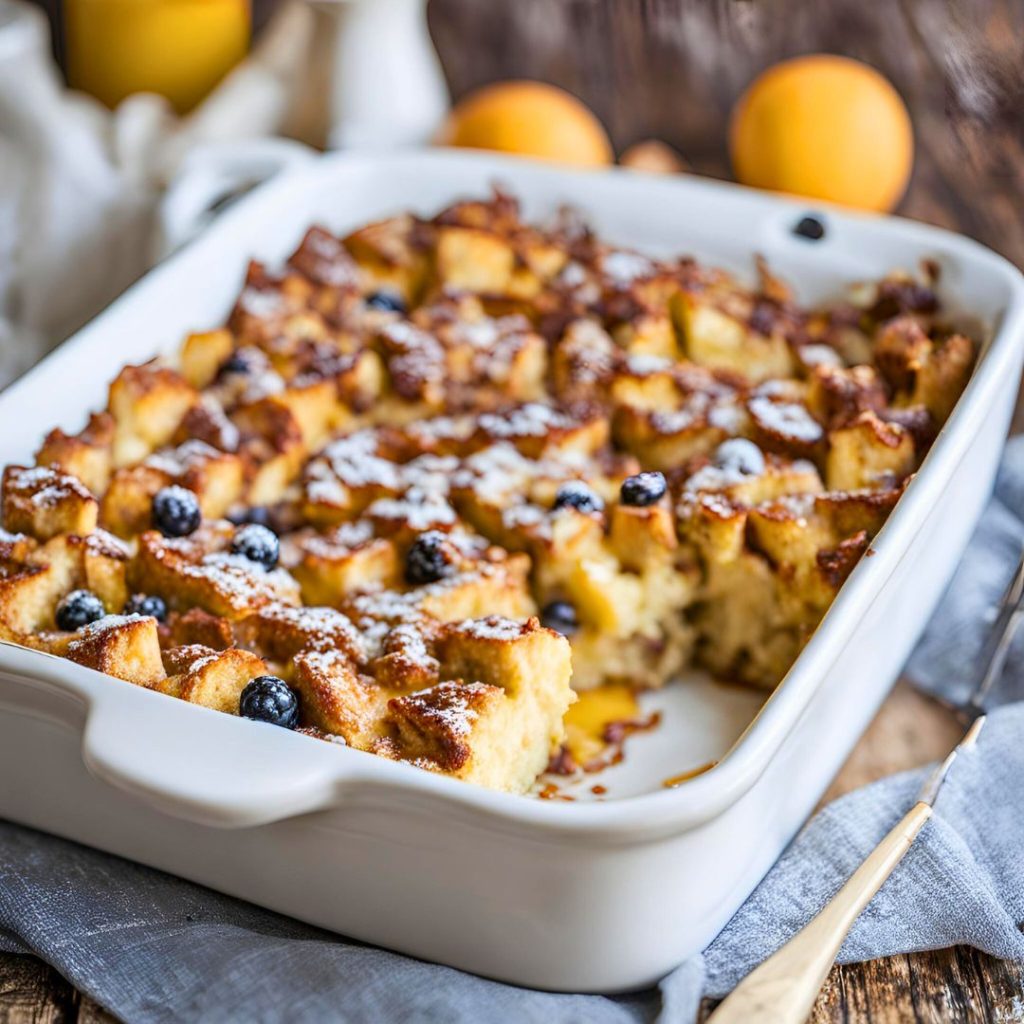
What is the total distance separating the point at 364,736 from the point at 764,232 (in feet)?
4.15

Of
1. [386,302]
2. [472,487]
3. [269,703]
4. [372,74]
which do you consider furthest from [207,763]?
[372,74]

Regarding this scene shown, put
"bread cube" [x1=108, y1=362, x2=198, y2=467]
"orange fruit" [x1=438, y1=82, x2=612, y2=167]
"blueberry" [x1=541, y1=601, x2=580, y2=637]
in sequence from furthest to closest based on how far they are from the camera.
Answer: "orange fruit" [x1=438, y1=82, x2=612, y2=167], "bread cube" [x1=108, y1=362, x2=198, y2=467], "blueberry" [x1=541, y1=601, x2=580, y2=637]

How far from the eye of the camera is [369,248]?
8.09 ft

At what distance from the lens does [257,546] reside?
1.86 metres

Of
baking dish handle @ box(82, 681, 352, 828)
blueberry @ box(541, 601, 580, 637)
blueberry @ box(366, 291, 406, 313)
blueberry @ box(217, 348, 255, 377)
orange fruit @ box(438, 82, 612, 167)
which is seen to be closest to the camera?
baking dish handle @ box(82, 681, 352, 828)

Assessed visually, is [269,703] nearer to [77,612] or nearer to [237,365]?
[77,612]

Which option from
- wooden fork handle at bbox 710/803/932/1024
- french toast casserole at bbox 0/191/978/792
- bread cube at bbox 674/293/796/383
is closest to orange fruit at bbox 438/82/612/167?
french toast casserole at bbox 0/191/978/792

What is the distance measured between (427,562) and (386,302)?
680 mm

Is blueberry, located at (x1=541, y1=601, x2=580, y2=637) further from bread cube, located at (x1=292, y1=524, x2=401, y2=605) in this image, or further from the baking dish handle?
the baking dish handle

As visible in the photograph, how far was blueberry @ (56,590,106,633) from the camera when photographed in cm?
172

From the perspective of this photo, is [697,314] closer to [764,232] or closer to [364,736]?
[764,232]

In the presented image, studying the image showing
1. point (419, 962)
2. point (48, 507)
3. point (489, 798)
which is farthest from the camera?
point (48, 507)

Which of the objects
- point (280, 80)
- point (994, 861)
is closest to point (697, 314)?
point (994, 861)

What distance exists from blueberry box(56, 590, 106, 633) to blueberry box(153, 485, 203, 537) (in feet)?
0.58
